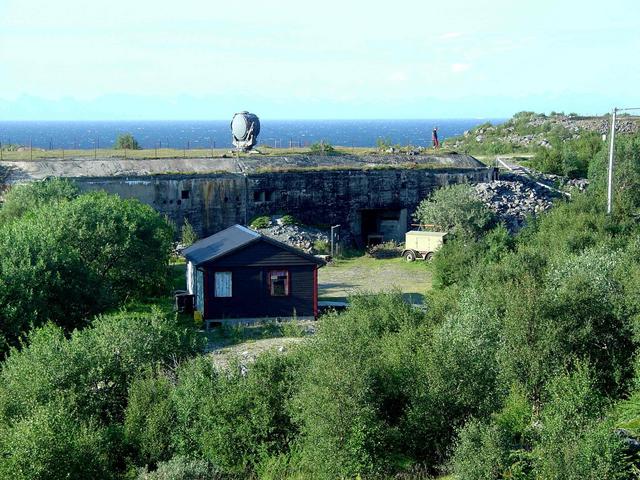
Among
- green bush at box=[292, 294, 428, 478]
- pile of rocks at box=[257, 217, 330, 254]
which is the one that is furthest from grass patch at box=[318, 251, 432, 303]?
green bush at box=[292, 294, 428, 478]

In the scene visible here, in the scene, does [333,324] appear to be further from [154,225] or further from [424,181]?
[424,181]

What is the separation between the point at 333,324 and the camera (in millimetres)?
17531

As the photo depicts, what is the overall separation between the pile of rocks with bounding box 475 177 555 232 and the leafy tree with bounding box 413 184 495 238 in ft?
4.62

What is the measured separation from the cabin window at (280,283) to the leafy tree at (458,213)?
1270cm

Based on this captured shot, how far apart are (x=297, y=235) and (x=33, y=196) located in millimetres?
10631

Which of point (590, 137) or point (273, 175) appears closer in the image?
point (273, 175)

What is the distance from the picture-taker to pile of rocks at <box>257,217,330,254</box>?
3562 centimetres

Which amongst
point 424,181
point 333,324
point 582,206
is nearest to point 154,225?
point 333,324

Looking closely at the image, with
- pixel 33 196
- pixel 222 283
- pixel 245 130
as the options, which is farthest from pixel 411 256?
pixel 33 196

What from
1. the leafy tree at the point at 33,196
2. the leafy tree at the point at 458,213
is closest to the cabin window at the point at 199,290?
the leafy tree at the point at 33,196

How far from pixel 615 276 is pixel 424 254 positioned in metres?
15.1

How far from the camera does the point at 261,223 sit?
37.1 m

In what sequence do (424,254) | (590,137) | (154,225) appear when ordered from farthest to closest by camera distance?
(590,137) → (424,254) → (154,225)

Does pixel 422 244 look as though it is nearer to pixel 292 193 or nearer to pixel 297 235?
pixel 297 235
